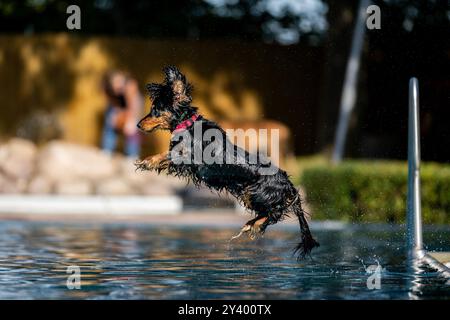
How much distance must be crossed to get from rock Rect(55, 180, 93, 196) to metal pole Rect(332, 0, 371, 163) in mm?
4757

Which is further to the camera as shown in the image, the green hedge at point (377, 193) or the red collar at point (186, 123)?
the green hedge at point (377, 193)

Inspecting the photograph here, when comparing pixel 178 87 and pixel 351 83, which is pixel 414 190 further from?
pixel 351 83

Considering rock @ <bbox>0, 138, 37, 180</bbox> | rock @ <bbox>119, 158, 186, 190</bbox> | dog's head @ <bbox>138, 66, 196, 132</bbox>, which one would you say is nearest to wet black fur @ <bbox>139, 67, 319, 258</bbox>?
dog's head @ <bbox>138, 66, 196, 132</bbox>

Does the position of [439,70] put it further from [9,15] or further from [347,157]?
[9,15]

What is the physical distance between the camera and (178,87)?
9.74 metres

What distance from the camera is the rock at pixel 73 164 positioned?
19188 millimetres

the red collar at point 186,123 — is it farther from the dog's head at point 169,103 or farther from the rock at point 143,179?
the rock at point 143,179

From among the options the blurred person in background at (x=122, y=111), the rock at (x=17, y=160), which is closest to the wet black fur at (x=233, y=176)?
the rock at (x=17, y=160)

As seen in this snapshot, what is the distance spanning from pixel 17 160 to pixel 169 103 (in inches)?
411

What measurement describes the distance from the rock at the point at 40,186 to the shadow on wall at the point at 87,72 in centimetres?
583

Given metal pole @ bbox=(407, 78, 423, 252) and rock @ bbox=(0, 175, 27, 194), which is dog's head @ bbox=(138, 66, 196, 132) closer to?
metal pole @ bbox=(407, 78, 423, 252)

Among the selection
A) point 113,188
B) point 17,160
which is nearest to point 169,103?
point 113,188

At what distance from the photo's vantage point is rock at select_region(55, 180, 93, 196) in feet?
60.3

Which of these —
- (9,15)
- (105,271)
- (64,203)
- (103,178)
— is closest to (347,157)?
(103,178)
